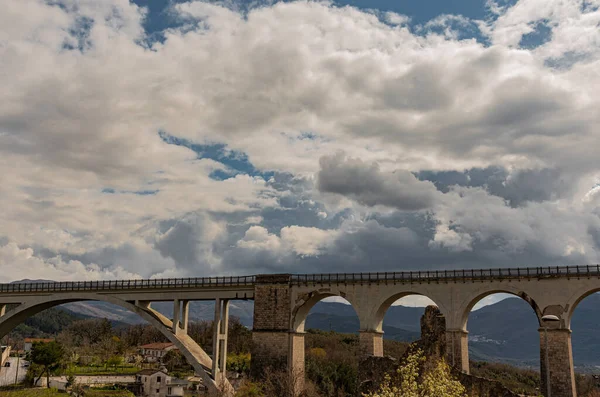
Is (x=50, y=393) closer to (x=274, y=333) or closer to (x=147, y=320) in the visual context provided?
(x=147, y=320)

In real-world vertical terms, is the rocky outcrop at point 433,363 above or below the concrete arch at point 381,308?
below

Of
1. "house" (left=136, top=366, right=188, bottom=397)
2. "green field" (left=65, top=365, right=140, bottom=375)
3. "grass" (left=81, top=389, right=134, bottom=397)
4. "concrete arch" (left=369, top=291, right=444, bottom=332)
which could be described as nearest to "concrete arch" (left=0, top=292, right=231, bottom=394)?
"grass" (left=81, top=389, right=134, bottom=397)

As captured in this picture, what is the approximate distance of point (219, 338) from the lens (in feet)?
213

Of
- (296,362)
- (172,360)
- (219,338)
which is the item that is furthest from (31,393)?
(296,362)

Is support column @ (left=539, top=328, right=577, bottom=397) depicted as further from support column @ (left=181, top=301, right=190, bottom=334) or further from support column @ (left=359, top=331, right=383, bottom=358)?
support column @ (left=181, top=301, right=190, bottom=334)

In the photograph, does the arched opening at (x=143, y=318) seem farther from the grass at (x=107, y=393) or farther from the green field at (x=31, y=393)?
the grass at (x=107, y=393)

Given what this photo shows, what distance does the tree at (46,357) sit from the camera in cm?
8169

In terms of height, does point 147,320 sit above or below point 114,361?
above

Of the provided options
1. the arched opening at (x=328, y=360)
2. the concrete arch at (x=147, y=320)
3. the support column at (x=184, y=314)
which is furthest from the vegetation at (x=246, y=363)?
the support column at (x=184, y=314)

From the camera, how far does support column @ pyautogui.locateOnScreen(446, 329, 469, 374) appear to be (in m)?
52.0

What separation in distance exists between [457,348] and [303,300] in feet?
53.5

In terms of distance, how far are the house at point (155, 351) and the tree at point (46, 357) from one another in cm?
3135

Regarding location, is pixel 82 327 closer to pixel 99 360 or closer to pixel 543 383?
pixel 99 360

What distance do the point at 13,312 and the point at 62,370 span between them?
20243 millimetres
